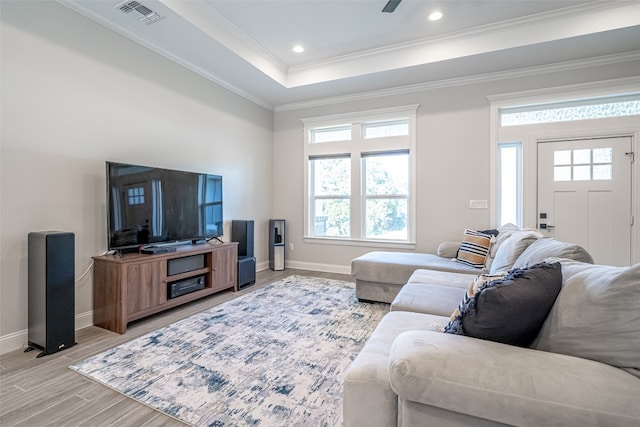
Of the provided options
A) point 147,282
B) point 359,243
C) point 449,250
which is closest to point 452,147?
point 449,250

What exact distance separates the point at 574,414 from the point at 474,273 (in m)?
2.45

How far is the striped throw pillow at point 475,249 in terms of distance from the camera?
339cm

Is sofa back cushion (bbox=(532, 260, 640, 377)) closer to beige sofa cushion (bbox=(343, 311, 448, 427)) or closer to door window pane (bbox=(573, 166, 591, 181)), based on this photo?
beige sofa cushion (bbox=(343, 311, 448, 427))

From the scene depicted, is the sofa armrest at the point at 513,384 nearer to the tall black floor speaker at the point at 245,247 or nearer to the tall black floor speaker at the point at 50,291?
the tall black floor speaker at the point at 50,291

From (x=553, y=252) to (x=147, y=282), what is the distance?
3.23 meters

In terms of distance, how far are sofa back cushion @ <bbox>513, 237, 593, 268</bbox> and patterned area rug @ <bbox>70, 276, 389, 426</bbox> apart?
1.37 meters

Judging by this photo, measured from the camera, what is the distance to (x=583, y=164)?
3752 mm

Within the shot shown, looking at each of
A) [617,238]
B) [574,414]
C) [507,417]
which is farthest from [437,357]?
[617,238]

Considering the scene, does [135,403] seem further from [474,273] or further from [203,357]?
[474,273]

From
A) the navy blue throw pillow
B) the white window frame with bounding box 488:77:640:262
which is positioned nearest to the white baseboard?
the navy blue throw pillow

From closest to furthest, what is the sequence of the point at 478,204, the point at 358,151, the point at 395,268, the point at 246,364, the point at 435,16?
1. the point at 246,364
2. the point at 435,16
3. the point at 395,268
4. the point at 478,204
5. the point at 358,151

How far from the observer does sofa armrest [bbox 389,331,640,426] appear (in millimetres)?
879

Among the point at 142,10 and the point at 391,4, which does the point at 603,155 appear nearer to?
the point at 391,4

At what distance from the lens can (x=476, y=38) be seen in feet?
11.6
